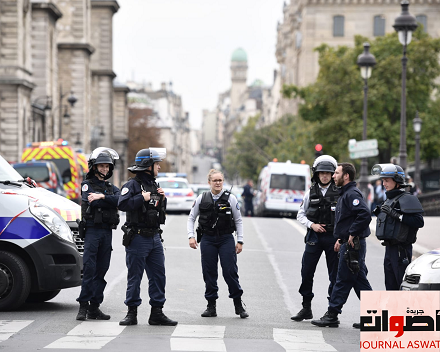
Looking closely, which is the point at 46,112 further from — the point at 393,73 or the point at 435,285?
the point at 435,285

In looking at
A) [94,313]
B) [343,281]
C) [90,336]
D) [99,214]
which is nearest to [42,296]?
[94,313]

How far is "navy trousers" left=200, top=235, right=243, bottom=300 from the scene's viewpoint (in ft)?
36.0

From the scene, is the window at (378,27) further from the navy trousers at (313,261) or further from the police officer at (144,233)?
the police officer at (144,233)

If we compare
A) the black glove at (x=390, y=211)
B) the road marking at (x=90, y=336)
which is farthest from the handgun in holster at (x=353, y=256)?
the road marking at (x=90, y=336)

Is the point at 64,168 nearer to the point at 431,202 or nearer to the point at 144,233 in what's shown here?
the point at 431,202

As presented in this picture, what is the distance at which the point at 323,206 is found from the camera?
35.5 ft

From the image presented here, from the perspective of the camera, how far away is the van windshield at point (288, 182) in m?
38.2

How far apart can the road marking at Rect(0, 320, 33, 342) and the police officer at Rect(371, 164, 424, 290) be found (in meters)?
3.84

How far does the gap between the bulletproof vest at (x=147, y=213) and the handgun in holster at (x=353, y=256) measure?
6.64 ft

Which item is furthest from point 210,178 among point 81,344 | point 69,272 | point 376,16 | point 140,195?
point 376,16

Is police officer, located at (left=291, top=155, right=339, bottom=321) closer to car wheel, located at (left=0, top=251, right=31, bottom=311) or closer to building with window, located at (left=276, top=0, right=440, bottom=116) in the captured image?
car wheel, located at (left=0, top=251, right=31, bottom=311)

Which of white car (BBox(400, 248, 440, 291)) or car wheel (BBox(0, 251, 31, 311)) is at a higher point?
white car (BBox(400, 248, 440, 291))

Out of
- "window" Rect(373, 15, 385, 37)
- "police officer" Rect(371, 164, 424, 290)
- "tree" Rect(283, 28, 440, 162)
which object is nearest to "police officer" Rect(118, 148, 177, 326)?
"police officer" Rect(371, 164, 424, 290)

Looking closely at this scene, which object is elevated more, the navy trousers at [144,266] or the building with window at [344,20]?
the building with window at [344,20]
